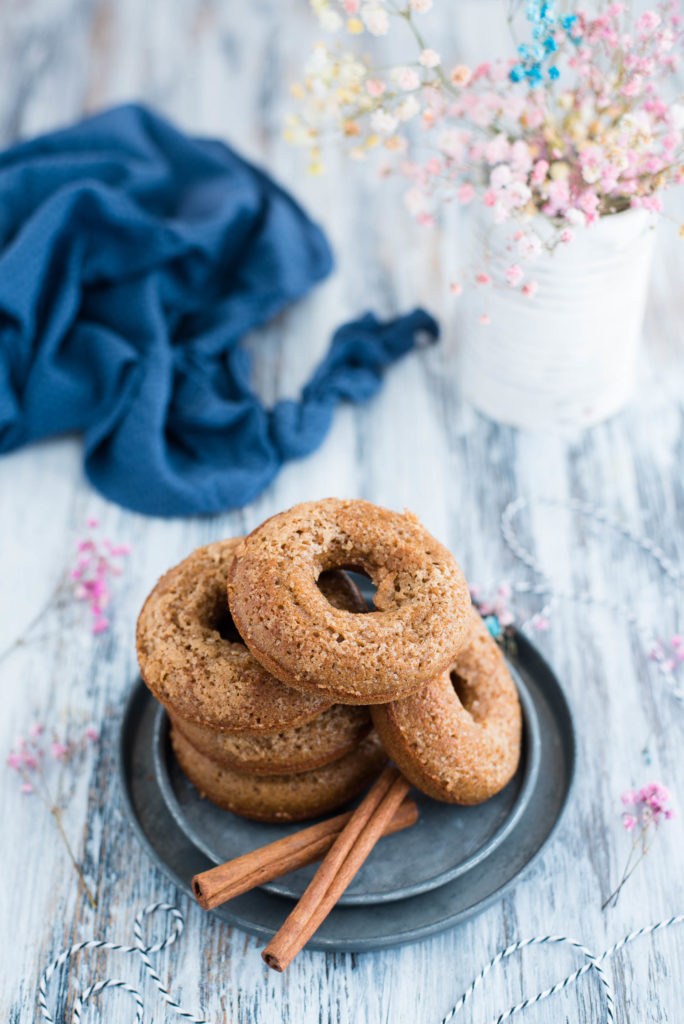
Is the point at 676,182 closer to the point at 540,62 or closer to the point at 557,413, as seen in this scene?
the point at 540,62

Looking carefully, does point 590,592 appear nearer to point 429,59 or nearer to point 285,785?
point 285,785

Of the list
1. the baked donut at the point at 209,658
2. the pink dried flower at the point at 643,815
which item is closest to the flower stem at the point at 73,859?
the baked donut at the point at 209,658

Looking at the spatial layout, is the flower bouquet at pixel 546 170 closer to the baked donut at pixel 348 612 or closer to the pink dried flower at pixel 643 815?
the baked donut at pixel 348 612

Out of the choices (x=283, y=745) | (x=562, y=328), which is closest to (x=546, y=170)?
(x=562, y=328)

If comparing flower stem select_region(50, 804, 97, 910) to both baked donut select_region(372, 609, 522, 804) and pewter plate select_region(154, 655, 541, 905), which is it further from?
baked donut select_region(372, 609, 522, 804)

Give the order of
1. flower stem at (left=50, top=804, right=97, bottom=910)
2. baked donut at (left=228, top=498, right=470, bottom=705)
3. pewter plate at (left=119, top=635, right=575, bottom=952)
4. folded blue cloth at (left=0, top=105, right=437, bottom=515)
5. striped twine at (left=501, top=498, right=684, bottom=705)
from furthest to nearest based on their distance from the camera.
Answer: folded blue cloth at (left=0, top=105, right=437, bottom=515) → striped twine at (left=501, top=498, right=684, bottom=705) → flower stem at (left=50, top=804, right=97, bottom=910) → pewter plate at (left=119, top=635, right=575, bottom=952) → baked donut at (left=228, top=498, right=470, bottom=705)

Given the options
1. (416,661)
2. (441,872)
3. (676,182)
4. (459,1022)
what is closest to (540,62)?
(676,182)

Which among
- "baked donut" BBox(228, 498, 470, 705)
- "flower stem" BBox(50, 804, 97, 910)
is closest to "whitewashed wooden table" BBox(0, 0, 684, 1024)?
Result: "flower stem" BBox(50, 804, 97, 910)
